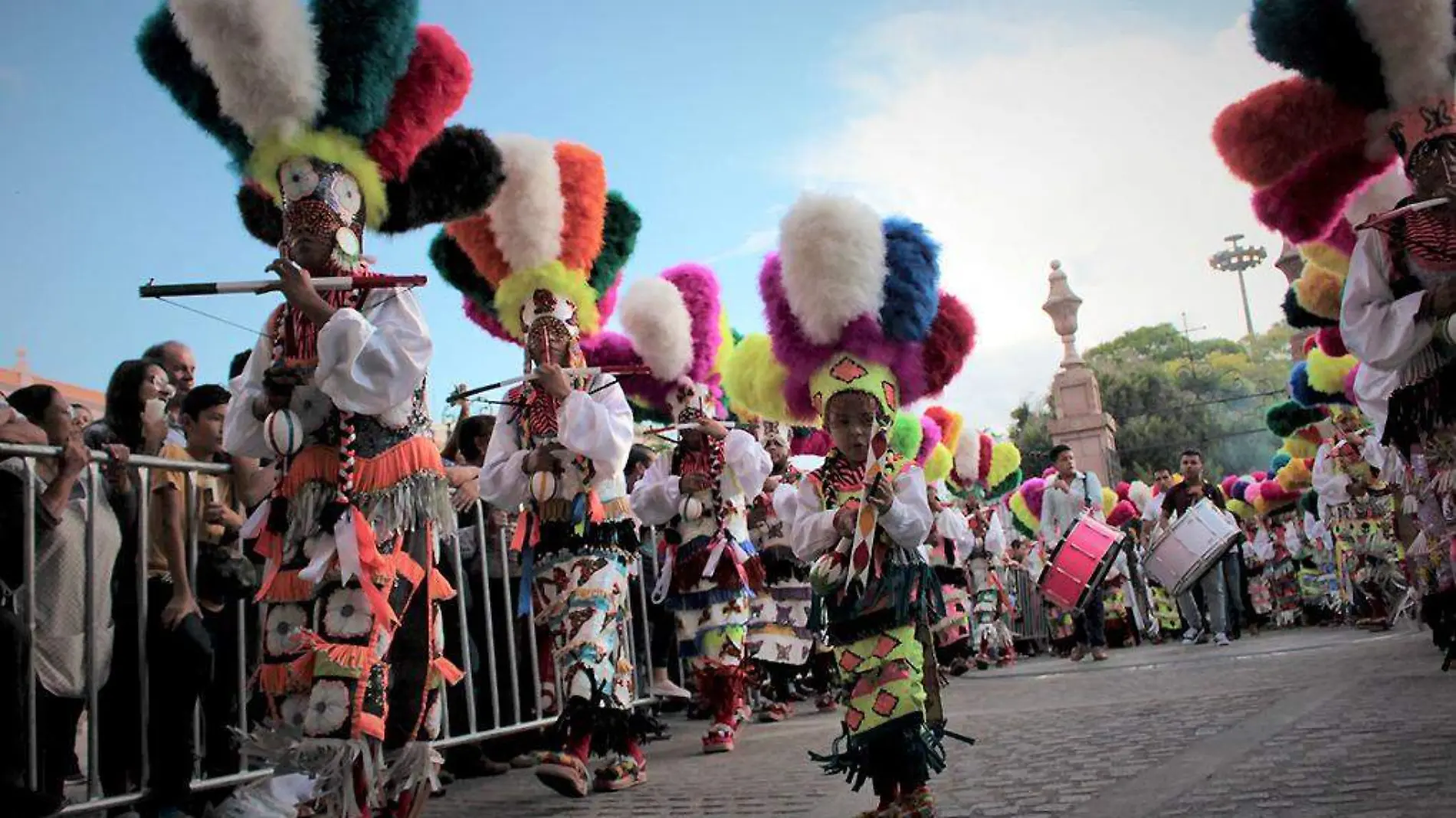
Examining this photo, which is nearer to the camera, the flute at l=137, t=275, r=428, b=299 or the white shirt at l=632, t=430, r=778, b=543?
the flute at l=137, t=275, r=428, b=299

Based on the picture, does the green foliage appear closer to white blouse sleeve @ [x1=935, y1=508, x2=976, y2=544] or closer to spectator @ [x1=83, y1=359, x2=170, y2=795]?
white blouse sleeve @ [x1=935, y1=508, x2=976, y2=544]

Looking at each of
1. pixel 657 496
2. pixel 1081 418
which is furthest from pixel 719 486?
pixel 1081 418

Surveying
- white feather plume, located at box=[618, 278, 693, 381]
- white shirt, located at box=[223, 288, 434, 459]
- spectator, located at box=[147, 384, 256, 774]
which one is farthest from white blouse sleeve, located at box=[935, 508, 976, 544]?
white shirt, located at box=[223, 288, 434, 459]

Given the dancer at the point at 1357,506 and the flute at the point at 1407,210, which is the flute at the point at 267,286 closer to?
the flute at the point at 1407,210

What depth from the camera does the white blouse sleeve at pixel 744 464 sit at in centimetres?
757

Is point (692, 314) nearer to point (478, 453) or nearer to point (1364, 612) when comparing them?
point (478, 453)

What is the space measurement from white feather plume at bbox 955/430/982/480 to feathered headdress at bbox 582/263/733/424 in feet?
26.6

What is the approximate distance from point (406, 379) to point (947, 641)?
8.39m

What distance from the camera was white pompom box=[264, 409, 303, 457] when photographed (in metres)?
3.85

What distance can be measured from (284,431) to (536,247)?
2.53 metres

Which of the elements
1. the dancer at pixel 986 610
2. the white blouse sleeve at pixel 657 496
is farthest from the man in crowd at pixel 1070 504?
the white blouse sleeve at pixel 657 496

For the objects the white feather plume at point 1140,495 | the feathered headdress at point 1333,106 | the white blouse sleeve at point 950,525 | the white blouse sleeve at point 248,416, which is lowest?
the white blouse sleeve at point 950,525

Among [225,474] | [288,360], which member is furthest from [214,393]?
[288,360]

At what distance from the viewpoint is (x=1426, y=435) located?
4332 mm
